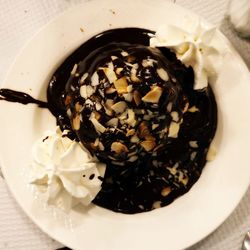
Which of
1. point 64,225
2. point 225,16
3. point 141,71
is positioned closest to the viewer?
point 141,71

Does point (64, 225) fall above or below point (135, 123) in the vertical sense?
below

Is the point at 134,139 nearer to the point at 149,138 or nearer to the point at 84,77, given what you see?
the point at 149,138

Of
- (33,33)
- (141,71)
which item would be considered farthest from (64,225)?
(33,33)

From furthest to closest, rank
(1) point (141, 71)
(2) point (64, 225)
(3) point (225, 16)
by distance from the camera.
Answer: (3) point (225, 16), (2) point (64, 225), (1) point (141, 71)

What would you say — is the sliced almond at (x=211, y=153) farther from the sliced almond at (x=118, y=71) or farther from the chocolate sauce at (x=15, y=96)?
the chocolate sauce at (x=15, y=96)

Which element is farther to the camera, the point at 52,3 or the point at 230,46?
the point at 52,3

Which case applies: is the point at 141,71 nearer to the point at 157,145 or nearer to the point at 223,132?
the point at 157,145

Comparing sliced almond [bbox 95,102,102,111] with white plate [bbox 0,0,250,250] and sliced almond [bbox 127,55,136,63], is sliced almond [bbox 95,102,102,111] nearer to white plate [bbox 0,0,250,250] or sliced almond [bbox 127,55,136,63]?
sliced almond [bbox 127,55,136,63]
